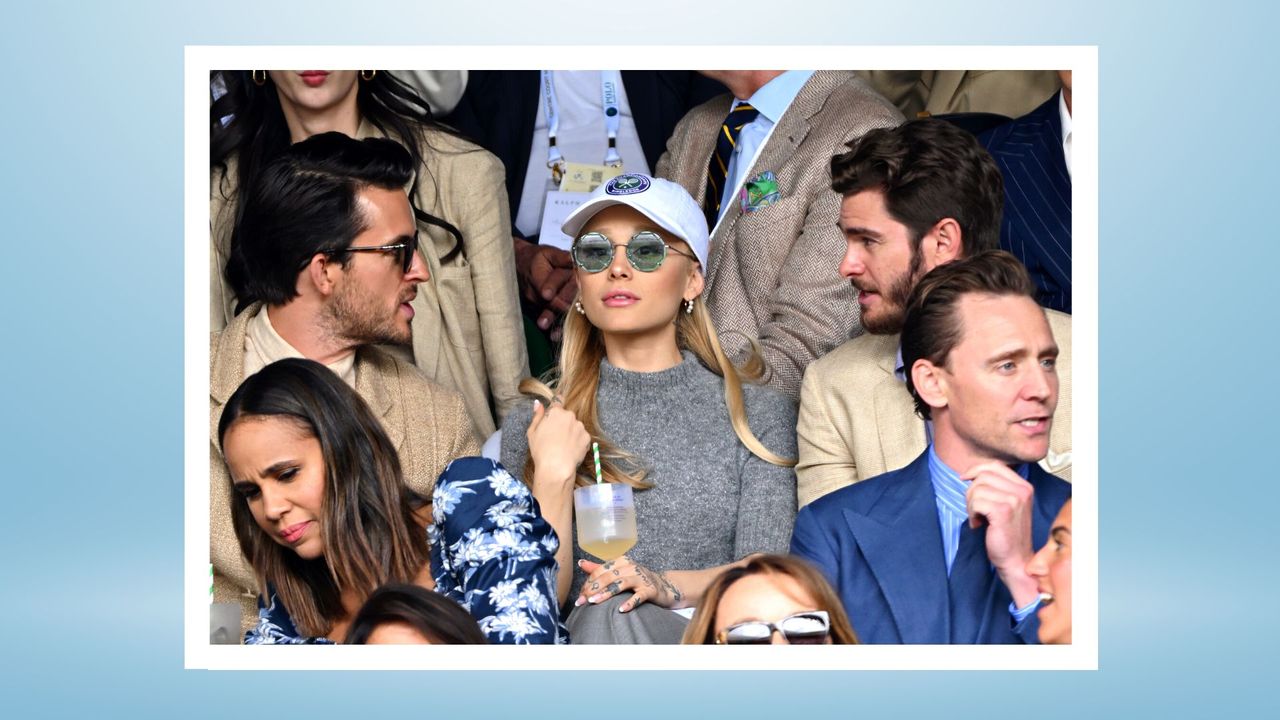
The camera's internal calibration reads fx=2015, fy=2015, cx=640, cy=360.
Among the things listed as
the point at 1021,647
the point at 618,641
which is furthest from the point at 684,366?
the point at 1021,647

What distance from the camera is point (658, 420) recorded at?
6535mm

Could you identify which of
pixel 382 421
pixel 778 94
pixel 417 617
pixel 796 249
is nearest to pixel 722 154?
pixel 778 94

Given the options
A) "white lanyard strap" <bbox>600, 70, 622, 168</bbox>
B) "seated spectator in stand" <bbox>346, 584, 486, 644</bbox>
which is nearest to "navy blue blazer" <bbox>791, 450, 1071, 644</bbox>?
"seated spectator in stand" <bbox>346, 584, 486, 644</bbox>

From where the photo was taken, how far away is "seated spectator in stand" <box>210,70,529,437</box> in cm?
707

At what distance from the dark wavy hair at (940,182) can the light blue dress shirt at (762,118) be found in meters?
0.62

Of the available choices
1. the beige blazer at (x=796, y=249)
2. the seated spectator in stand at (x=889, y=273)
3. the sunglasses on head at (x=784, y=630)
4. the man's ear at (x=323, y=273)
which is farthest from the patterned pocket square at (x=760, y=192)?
the sunglasses on head at (x=784, y=630)

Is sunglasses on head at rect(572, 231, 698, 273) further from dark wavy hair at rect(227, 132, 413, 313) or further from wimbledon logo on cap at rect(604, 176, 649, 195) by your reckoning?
dark wavy hair at rect(227, 132, 413, 313)

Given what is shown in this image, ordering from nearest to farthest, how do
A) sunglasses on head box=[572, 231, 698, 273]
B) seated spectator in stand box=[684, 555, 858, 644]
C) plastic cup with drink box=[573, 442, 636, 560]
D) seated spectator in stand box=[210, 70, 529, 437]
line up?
seated spectator in stand box=[684, 555, 858, 644], plastic cup with drink box=[573, 442, 636, 560], sunglasses on head box=[572, 231, 698, 273], seated spectator in stand box=[210, 70, 529, 437]

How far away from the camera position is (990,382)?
20.5 feet

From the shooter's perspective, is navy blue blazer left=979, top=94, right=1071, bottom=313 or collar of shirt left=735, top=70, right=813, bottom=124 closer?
navy blue blazer left=979, top=94, right=1071, bottom=313

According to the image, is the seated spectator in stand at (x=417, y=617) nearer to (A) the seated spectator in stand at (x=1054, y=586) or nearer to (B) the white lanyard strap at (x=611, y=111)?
(A) the seated spectator in stand at (x=1054, y=586)

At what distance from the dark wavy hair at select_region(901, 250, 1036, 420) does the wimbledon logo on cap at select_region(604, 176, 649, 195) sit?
36.8 inches

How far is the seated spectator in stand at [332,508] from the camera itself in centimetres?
606

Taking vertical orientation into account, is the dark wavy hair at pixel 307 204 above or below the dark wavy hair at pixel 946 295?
above
